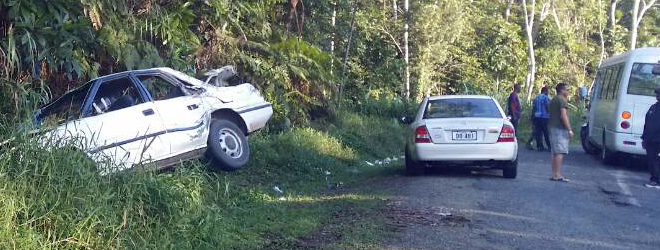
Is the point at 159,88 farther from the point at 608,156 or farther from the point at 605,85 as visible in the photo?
the point at 605,85

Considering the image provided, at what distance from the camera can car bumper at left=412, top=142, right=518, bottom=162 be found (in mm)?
13227

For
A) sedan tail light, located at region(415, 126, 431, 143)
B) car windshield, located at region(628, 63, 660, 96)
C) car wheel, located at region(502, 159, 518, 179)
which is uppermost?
car windshield, located at region(628, 63, 660, 96)

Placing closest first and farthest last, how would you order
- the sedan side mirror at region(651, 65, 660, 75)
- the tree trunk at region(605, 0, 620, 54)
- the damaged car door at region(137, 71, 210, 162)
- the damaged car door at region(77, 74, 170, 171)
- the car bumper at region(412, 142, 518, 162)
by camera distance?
the damaged car door at region(77, 74, 170, 171) → the damaged car door at region(137, 71, 210, 162) → the car bumper at region(412, 142, 518, 162) → the sedan side mirror at region(651, 65, 660, 75) → the tree trunk at region(605, 0, 620, 54)

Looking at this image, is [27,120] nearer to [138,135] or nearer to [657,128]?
[138,135]

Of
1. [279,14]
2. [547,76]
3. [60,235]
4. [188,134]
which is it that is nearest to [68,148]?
[60,235]

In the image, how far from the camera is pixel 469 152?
43.4ft

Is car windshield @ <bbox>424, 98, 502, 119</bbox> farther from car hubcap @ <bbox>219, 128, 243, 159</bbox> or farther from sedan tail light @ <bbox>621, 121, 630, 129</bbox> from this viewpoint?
car hubcap @ <bbox>219, 128, 243, 159</bbox>

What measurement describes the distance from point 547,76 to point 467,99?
2559 cm

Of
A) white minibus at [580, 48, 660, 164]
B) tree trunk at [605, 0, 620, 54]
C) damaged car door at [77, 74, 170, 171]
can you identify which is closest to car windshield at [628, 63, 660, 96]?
white minibus at [580, 48, 660, 164]

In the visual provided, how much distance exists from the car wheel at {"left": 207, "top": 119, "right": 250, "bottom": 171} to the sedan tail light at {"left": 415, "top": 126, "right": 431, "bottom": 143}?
9.31 ft

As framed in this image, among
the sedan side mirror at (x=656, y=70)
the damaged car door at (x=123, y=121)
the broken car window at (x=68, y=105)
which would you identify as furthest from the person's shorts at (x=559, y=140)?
the broken car window at (x=68, y=105)

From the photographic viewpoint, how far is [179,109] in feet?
35.7

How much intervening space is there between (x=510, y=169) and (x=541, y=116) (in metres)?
7.37

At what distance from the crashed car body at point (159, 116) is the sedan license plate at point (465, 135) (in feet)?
10.1
